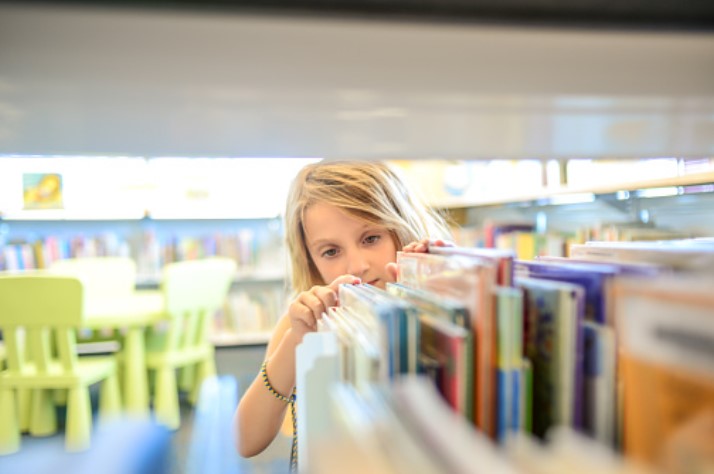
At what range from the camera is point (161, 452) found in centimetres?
222

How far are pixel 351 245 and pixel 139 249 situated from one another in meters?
3.40

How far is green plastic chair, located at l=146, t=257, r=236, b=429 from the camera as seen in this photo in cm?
259

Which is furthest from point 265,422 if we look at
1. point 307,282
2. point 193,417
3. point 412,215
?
point 193,417

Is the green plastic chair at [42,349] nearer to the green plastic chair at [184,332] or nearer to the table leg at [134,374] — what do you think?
the table leg at [134,374]

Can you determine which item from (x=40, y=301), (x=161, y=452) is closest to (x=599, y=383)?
(x=161, y=452)

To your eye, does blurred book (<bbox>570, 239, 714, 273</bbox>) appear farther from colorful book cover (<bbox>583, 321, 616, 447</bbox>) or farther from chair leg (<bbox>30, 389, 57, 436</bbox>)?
chair leg (<bbox>30, 389, 57, 436</bbox>)

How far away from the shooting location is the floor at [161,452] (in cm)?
165

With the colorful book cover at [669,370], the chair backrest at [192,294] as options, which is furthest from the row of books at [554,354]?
the chair backrest at [192,294]

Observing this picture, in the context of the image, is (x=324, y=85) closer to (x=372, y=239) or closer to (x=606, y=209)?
(x=372, y=239)

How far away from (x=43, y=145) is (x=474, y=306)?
0.33m

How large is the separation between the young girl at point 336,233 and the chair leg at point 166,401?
1715 mm

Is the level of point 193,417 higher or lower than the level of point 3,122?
lower

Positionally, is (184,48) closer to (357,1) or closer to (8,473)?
(357,1)

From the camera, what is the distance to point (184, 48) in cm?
28
